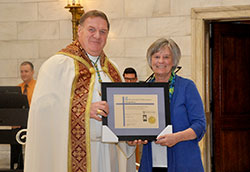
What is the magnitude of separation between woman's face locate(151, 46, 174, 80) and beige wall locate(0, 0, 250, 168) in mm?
4191

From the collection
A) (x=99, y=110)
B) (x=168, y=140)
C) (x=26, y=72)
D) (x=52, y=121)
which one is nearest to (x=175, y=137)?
(x=168, y=140)

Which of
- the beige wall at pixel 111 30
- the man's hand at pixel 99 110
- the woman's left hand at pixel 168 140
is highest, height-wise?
the beige wall at pixel 111 30

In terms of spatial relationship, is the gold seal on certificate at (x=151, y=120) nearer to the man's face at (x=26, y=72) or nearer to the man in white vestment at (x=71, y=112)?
the man in white vestment at (x=71, y=112)

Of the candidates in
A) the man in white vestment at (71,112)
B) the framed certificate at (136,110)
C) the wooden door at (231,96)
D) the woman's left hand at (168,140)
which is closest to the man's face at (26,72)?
the wooden door at (231,96)

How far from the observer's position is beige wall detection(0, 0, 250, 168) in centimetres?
770

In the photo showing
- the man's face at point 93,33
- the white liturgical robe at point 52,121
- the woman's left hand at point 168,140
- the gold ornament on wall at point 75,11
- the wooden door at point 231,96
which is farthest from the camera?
the wooden door at point 231,96

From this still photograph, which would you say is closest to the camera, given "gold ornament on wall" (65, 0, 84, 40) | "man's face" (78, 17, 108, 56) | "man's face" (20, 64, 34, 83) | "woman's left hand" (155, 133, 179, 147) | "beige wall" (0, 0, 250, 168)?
"woman's left hand" (155, 133, 179, 147)

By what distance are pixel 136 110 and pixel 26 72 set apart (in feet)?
16.8

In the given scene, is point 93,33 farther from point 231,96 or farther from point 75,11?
point 231,96

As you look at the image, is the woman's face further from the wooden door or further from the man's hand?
the wooden door

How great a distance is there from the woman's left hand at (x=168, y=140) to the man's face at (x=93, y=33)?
2.92ft

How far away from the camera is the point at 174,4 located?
7.73 m

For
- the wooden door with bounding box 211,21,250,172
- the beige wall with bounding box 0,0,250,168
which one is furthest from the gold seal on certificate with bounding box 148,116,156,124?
the wooden door with bounding box 211,21,250,172

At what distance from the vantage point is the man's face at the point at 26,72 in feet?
26.7
